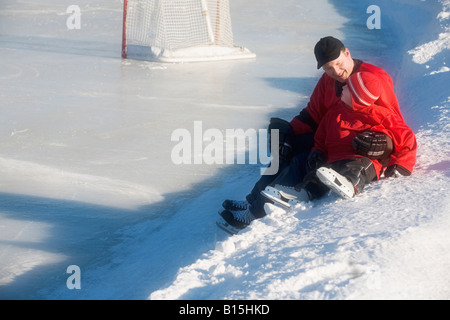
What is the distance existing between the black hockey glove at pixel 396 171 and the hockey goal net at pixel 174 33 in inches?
189

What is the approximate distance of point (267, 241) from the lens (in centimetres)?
268

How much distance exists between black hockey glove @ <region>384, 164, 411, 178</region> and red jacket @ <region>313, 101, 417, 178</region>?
16mm

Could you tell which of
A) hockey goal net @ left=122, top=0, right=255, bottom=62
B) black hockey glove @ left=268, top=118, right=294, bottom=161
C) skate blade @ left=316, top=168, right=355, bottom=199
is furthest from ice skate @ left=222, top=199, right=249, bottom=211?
hockey goal net @ left=122, top=0, right=255, bottom=62

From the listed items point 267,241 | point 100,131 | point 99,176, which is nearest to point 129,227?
point 99,176

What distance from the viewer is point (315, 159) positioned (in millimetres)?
3197

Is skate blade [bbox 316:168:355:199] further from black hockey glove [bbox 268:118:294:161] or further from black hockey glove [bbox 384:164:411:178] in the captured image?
black hockey glove [bbox 268:118:294:161]

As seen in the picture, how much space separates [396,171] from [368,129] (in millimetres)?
246

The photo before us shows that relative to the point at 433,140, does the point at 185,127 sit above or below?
below

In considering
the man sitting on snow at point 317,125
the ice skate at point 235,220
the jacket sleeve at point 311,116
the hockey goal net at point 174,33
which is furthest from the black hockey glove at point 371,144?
the hockey goal net at point 174,33

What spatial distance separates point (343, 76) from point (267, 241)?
957mm

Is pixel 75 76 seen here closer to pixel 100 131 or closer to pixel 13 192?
pixel 100 131

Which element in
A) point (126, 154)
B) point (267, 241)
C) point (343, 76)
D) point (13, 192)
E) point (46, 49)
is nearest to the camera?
point (267, 241)
